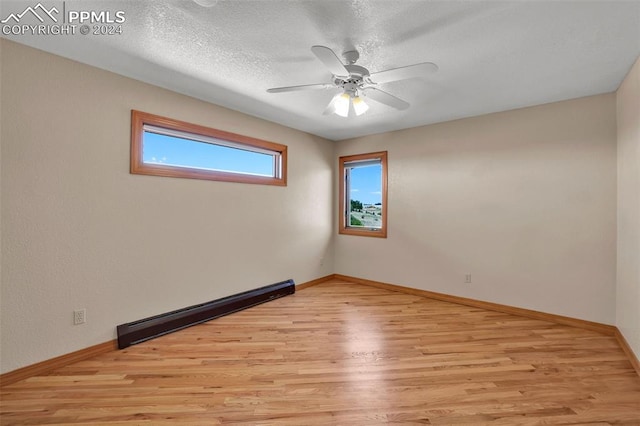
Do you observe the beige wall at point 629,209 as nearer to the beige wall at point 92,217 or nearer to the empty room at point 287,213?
the empty room at point 287,213

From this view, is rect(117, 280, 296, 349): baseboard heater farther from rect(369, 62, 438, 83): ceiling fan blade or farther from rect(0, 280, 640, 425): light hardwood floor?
rect(369, 62, 438, 83): ceiling fan blade

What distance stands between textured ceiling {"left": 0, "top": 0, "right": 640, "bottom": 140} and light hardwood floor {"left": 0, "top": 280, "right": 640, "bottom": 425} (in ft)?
8.10

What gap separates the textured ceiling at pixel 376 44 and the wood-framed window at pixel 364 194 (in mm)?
1705

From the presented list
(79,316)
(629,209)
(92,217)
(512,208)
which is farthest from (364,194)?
(79,316)

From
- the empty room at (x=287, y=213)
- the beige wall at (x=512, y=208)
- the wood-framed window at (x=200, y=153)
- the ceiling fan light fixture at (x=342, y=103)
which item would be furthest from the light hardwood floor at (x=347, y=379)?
the ceiling fan light fixture at (x=342, y=103)

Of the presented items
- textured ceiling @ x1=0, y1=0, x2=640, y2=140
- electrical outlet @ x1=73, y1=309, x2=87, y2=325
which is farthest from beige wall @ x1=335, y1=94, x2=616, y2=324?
electrical outlet @ x1=73, y1=309, x2=87, y2=325

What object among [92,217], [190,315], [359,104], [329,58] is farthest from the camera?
[190,315]

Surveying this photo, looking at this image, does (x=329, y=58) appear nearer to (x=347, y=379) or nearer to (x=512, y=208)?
(x=347, y=379)

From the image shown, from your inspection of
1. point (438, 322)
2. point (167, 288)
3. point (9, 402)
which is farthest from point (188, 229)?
point (438, 322)

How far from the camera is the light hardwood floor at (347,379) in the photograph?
165 cm

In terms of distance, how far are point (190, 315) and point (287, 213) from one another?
72.7 inches

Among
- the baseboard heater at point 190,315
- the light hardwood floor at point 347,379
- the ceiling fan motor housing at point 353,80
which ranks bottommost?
the light hardwood floor at point 347,379

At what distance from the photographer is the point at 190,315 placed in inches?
114

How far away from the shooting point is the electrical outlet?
87.4 inches
